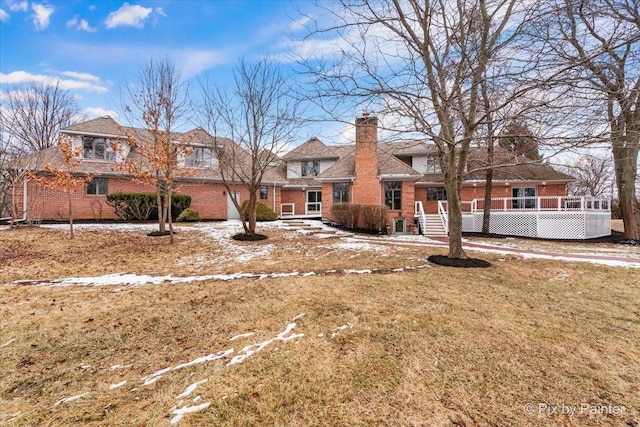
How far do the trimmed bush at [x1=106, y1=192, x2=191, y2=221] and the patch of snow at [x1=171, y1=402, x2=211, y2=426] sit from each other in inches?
704

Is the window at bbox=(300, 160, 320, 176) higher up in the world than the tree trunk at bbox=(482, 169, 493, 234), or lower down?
higher up

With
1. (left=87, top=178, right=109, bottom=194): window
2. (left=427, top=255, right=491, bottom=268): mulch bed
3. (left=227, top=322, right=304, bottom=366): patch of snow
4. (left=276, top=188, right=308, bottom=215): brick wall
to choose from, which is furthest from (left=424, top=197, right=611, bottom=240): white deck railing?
(left=87, top=178, right=109, bottom=194): window

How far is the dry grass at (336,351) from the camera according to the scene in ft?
7.94

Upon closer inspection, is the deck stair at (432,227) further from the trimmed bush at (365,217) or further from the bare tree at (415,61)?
the bare tree at (415,61)

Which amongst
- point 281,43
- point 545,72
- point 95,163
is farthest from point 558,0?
point 95,163

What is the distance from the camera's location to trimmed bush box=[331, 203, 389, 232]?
15.4 metres

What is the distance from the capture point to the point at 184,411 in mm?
2391

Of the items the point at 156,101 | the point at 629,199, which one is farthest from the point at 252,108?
the point at 629,199

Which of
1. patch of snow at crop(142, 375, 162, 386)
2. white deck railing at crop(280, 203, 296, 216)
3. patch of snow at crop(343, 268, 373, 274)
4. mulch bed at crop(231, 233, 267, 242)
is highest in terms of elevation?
white deck railing at crop(280, 203, 296, 216)

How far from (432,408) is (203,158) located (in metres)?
21.6

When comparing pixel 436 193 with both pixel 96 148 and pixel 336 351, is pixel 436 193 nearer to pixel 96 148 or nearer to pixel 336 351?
pixel 336 351

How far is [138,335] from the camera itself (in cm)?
389

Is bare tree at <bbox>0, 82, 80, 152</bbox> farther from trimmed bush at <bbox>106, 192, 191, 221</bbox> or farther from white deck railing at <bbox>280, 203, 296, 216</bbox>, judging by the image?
white deck railing at <bbox>280, 203, 296, 216</bbox>

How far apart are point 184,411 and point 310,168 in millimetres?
23598
